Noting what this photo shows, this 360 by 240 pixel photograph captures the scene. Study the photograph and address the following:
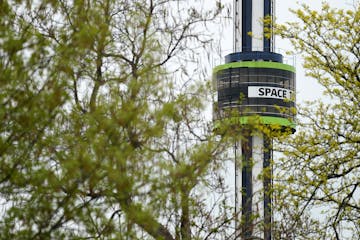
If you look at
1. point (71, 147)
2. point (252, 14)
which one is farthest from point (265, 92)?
point (71, 147)

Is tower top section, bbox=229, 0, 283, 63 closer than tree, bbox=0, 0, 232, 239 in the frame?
No

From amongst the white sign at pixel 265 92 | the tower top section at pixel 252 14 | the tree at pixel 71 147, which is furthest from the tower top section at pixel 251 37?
the tree at pixel 71 147

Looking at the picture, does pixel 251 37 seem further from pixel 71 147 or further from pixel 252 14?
pixel 71 147

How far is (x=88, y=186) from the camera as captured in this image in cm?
708

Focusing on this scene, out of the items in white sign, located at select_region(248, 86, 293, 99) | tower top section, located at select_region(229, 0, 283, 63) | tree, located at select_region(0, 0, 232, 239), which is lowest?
tree, located at select_region(0, 0, 232, 239)

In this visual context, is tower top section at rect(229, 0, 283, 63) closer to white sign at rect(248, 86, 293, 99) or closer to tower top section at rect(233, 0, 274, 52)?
tower top section at rect(233, 0, 274, 52)

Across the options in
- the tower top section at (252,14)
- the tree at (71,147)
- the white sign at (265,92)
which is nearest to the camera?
the tree at (71,147)

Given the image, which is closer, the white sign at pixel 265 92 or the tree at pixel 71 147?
the tree at pixel 71 147

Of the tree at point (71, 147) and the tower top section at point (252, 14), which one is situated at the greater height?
the tower top section at point (252, 14)

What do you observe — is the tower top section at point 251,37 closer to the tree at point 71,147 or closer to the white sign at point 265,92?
the white sign at point 265,92

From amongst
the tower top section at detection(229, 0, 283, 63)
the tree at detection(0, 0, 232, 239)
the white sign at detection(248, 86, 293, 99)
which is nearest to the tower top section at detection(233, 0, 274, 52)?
the tower top section at detection(229, 0, 283, 63)

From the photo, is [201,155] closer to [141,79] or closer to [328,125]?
[141,79]

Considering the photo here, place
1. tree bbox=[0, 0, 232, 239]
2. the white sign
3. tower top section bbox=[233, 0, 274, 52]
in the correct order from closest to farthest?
tree bbox=[0, 0, 232, 239], tower top section bbox=[233, 0, 274, 52], the white sign

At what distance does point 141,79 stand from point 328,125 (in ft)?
24.3
